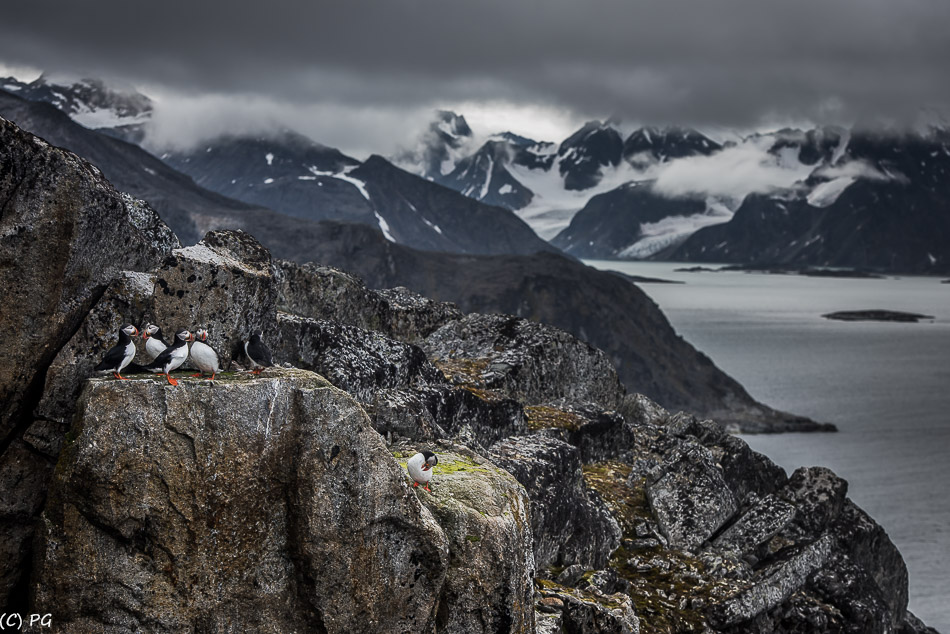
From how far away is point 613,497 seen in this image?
28281 mm

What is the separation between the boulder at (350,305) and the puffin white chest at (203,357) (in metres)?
21.6

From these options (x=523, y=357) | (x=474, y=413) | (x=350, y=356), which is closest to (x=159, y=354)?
(x=350, y=356)

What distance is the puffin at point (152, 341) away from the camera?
15.0 metres

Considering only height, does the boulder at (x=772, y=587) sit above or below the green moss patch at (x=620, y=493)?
below

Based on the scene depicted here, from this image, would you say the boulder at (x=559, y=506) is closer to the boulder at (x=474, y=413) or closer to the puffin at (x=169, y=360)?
the boulder at (x=474, y=413)

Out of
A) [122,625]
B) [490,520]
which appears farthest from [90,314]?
[490,520]

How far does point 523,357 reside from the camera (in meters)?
35.7

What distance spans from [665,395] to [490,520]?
15493 centimetres

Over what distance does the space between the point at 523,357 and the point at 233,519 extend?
900 inches

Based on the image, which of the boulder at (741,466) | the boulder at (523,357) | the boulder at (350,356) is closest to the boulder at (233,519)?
the boulder at (350,356)

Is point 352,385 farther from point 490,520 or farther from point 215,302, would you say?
point 490,520

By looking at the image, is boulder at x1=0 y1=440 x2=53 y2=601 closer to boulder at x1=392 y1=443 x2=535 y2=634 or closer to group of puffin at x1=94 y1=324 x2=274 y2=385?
group of puffin at x1=94 y1=324 x2=274 y2=385

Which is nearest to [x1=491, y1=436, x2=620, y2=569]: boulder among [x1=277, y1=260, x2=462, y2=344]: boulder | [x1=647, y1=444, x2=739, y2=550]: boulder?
[x1=647, y1=444, x2=739, y2=550]: boulder

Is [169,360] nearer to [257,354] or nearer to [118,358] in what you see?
[118,358]
